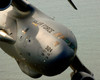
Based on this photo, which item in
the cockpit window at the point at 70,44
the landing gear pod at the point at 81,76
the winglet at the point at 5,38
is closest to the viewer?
the cockpit window at the point at 70,44

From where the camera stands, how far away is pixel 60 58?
9641 mm

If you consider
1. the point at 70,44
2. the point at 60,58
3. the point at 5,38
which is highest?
the point at 70,44

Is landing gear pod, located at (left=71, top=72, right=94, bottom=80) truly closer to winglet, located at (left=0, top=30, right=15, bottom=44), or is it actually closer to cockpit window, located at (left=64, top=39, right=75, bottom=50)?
cockpit window, located at (left=64, top=39, right=75, bottom=50)

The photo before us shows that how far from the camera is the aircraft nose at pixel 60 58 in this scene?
962 centimetres

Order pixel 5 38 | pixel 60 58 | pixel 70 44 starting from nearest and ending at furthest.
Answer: pixel 60 58 < pixel 70 44 < pixel 5 38

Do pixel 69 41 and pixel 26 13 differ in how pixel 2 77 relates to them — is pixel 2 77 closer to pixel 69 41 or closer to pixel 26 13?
pixel 26 13

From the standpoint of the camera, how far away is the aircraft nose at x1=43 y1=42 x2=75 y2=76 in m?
9.62

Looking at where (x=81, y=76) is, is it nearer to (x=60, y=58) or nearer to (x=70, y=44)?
(x=70, y=44)

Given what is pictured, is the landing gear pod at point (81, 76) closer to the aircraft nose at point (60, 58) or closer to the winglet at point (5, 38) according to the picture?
the aircraft nose at point (60, 58)

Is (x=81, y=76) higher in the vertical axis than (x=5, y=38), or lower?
lower

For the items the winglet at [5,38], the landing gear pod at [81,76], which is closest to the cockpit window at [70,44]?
the winglet at [5,38]

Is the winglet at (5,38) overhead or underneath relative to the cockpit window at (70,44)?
underneath

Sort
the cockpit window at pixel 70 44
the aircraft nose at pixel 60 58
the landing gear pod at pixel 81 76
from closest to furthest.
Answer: the aircraft nose at pixel 60 58
the cockpit window at pixel 70 44
the landing gear pod at pixel 81 76

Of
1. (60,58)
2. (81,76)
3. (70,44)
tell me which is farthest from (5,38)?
(81,76)
